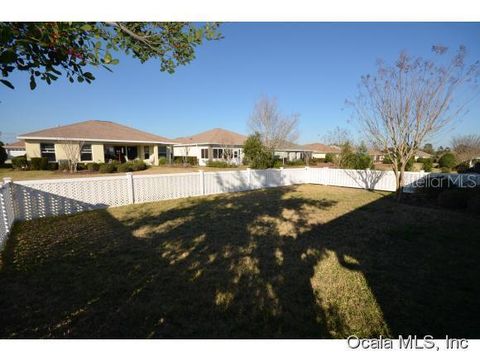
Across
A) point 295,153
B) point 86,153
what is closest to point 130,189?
point 86,153

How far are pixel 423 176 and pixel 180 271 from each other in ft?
41.5

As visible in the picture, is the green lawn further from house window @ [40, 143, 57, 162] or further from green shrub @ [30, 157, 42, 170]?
house window @ [40, 143, 57, 162]

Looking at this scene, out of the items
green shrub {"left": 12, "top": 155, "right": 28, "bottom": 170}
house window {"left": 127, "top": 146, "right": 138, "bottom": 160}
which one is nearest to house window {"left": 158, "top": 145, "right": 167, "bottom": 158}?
house window {"left": 127, "top": 146, "right": 138, "bottom": 160}

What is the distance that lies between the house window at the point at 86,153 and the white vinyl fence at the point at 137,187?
17225mm

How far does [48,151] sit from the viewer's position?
21.7 metres

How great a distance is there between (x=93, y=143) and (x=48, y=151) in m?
3.67

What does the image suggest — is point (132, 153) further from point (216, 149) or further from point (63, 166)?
point (216, 149)

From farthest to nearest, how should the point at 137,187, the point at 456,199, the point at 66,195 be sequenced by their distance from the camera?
the point at 137,187 → the point at 456,199 → the point at 66,195

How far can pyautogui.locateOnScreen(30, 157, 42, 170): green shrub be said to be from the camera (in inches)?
771

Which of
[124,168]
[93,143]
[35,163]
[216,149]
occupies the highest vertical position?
[93,143]

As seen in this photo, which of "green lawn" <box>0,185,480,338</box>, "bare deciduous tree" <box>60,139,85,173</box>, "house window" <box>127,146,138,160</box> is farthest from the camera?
"house window" <box>127,146,138,160</box>

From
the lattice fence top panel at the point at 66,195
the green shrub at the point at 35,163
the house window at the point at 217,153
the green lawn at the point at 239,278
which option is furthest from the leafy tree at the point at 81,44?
the house window at the point at 217,153
